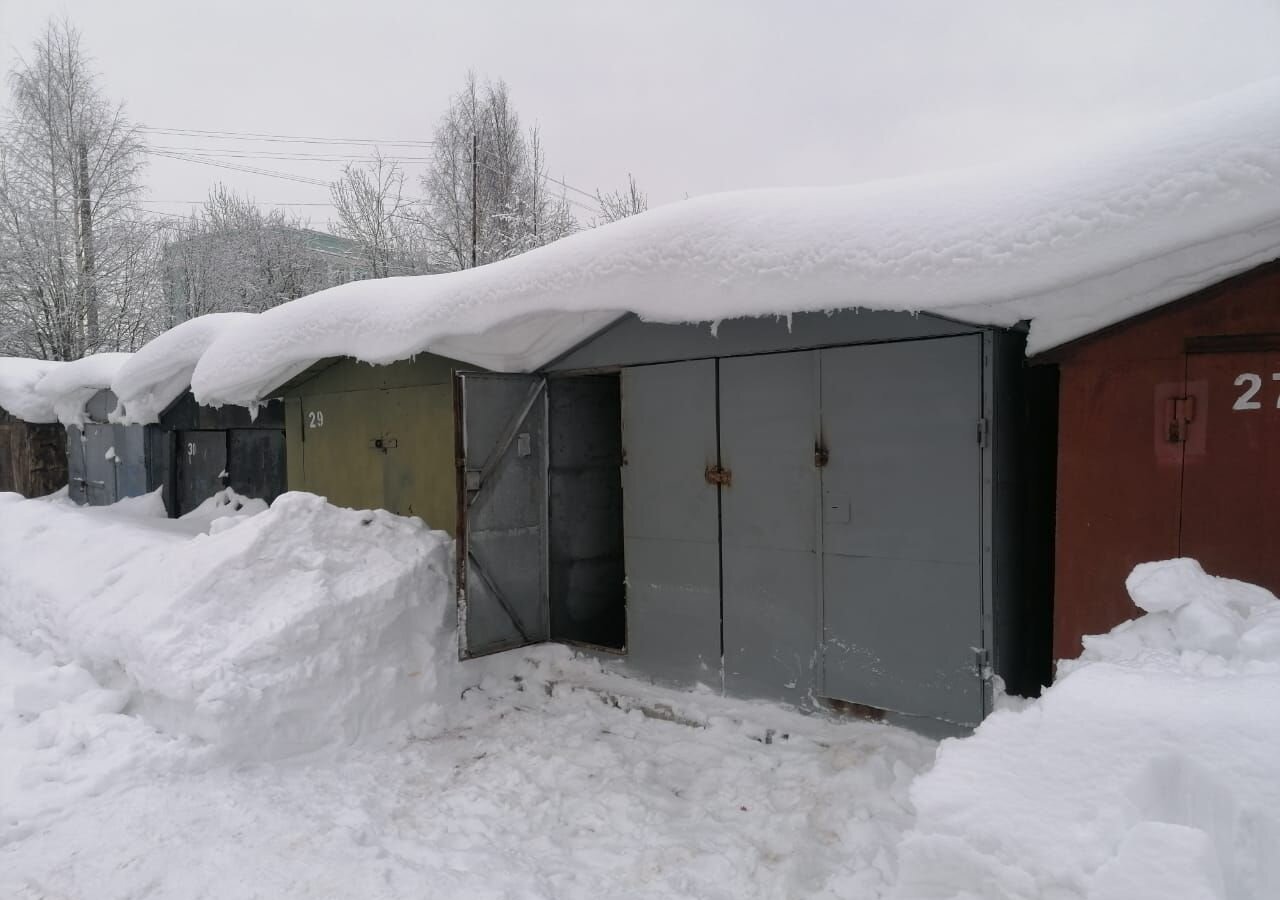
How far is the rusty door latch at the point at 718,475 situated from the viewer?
4.82m

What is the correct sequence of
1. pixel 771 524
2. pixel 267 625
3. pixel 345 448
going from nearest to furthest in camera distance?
pixel 771 524 → pixel 267 625 → pixel 345 448

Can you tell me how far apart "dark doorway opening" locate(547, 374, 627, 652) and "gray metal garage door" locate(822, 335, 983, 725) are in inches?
87.1

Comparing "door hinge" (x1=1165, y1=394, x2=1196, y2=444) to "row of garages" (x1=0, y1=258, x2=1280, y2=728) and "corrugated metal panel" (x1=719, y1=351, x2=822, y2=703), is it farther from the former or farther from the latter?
"corrugated metal panel" (x1=719, y1=351, x2=822, y2=703)

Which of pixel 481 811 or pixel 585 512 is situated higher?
pixel 585 512

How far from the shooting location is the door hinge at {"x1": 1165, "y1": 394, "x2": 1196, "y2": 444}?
333 cm

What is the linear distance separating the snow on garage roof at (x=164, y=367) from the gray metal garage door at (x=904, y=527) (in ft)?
19.6

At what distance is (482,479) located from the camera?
215 inches

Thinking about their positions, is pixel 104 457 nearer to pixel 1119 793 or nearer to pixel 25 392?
pixel 25 392

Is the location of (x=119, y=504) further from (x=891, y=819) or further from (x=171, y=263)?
(x=171, y=263)

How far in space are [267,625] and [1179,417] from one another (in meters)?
5.08

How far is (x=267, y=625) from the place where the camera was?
15.6 feet

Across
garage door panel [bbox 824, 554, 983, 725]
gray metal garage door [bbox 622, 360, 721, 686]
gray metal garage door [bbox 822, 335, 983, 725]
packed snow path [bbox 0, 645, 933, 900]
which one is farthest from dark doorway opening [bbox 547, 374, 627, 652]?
gray metal garage door [bbox 822, 335, 983, 725]

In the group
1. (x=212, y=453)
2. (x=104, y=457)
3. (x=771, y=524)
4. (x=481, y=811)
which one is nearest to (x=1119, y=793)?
(x=771, y=524)

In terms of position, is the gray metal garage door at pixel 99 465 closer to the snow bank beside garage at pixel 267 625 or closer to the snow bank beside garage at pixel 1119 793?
the snow bank beside garage at pixel 267 625
